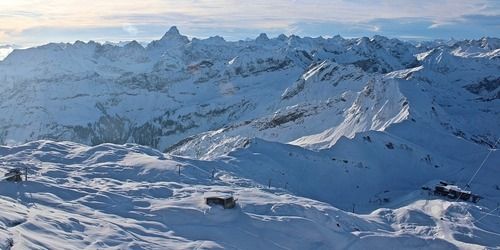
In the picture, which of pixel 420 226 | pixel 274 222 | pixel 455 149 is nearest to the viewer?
pixel 274 222

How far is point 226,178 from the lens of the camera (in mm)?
78812

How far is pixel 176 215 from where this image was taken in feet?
171

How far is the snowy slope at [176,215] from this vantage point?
44344 millimetres

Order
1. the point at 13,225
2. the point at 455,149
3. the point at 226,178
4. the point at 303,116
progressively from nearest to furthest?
the point at 13,225
the point at 226,178
the point at 455,149
the point at 303,116

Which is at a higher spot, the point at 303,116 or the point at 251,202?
the point at 251,202

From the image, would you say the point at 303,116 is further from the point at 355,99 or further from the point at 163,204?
the point at 163,204

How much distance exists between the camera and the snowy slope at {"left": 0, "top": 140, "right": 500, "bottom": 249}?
1746 inches

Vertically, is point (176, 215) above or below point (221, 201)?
below

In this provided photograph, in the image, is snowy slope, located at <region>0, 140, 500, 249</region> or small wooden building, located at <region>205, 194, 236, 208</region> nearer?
snowy slope, located at <region>0, 140, 500, 249</region>

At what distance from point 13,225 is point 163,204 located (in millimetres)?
16832

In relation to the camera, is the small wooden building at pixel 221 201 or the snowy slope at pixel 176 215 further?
the small wooden building at pixel 221 201

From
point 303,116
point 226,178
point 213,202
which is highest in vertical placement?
point 213,202

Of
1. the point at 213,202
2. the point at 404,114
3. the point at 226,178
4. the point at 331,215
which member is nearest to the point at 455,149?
the point at 404,114

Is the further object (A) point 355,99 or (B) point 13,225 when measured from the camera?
(A) point 355,99
